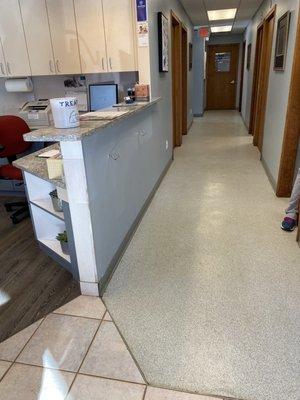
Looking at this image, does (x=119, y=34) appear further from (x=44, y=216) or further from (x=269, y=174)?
(x=269, y=174)

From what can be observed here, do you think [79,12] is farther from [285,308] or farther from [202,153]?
[285,308]

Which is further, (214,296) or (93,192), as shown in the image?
(214,296)

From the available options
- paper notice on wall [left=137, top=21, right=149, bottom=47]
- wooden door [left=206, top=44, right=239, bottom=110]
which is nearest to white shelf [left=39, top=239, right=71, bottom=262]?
paper notice on wall [left=137, top=21, right=149, bottom=47]

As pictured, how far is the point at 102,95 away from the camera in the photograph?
10.9ft

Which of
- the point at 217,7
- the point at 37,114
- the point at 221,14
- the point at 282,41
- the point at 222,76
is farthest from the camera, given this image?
the point at 222,76

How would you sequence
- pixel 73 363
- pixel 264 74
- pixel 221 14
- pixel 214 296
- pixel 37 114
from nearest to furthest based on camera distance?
pixel 73 363
pixel 214 296
pixel 37 114
pixel 264 74
pixel 221 14

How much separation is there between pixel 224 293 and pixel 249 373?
0.57m

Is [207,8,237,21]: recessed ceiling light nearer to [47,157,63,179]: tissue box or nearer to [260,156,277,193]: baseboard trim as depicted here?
[260,156,277,193]: baseboard trim

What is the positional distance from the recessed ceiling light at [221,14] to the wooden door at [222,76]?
329 cm

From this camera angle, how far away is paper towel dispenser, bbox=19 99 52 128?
144 inches

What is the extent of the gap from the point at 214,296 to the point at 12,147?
247 cm

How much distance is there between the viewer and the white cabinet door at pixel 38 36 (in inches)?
127

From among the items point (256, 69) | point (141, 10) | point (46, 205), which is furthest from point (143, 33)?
point (256, 69)

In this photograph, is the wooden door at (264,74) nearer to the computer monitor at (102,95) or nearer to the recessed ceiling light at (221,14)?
the recessed ceiling light at (221,14)
